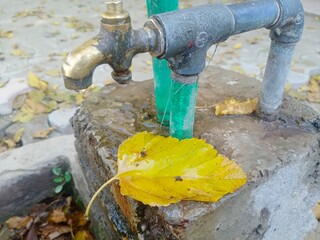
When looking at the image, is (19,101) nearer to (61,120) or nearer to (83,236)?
(61,120)

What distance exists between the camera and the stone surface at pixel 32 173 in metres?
1.76

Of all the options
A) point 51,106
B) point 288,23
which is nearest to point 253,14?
point 288,23

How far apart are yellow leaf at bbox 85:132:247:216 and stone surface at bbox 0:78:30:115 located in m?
1.75

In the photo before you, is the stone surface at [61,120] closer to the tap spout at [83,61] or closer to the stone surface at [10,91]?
the stone surface at [10,91]

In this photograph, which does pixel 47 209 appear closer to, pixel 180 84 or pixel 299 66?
pixel 180 84

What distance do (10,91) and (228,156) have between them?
212cm

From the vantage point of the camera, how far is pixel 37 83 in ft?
9.64

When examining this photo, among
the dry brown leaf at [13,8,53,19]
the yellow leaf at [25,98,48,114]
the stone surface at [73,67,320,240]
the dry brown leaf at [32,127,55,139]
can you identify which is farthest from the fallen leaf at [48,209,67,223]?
the dry brown leaf at [13,8,53,19]

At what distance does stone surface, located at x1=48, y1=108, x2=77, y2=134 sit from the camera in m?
2.45

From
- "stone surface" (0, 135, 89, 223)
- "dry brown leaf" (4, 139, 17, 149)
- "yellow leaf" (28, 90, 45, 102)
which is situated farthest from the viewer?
"yellow leaf" (28, 90, 45, 102)

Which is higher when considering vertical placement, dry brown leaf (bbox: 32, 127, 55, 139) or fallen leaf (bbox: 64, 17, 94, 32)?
dry brown leaf (bbox: 32, 127, 55, 139)

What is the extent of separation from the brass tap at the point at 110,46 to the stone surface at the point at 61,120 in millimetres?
1580

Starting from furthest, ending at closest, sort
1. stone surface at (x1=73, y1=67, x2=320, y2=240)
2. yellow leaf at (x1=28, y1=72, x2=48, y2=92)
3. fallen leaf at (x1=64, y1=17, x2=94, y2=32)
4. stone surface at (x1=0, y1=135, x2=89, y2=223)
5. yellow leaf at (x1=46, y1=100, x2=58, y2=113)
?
fallen leaf at (x1=64, y1=17, x2=94, y2=32)
yellow leaf at (x1=28, y1=72, x2=48, y2=92)
yellow leaf at (x1=46, y1=100, x2=58, y2=113)
stone surface at (x1=0, y1=135, x2=89, y2=223)
stone surface at (x1=73, y1=67, x2=320, y2=240)

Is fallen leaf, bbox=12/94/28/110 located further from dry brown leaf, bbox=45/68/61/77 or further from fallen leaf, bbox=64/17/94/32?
fallen leaf, bbox=64/17/94/32
